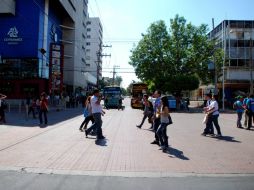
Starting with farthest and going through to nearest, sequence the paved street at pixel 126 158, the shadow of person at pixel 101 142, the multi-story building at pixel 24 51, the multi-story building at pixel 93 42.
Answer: the multi-story building at pixel 93 42
the multi-story building at pixel 24 51
the shadow of person at pixel 101 142
the paved street at pixel 126 158

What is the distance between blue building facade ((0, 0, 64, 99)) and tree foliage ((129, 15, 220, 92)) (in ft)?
40.3

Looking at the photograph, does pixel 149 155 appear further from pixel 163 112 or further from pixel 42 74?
pixel 42 74

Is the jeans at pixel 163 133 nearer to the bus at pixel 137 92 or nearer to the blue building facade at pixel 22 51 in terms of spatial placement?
the bus at pixel 137 92

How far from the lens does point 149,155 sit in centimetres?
937

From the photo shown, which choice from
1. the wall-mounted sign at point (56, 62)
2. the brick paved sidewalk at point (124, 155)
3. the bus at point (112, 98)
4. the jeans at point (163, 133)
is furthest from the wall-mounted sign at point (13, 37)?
the jeans at point (163, 133)

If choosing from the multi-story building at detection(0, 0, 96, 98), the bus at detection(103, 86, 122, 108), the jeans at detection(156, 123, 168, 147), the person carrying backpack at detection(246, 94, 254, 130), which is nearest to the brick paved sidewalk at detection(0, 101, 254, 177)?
the jeans at detection(156, 123, 168, 147)

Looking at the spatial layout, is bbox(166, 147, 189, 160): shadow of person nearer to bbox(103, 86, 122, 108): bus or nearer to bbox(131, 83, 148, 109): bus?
bbox(103, 86, 122, 108): bus

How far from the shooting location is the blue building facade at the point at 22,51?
44.5 metres

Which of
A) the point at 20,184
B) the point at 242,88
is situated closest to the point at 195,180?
the point at 20,184

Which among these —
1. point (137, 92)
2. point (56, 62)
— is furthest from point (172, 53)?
point (56, 62)

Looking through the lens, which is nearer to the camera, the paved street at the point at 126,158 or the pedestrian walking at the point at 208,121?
the paved street at the point at 126,158

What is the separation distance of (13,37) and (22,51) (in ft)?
7.10

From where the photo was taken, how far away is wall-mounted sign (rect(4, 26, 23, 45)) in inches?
1774

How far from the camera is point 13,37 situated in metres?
45.2
